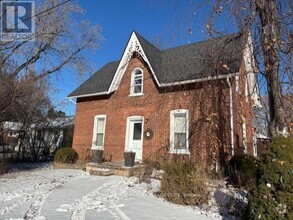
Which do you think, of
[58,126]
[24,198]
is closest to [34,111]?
[58,126]

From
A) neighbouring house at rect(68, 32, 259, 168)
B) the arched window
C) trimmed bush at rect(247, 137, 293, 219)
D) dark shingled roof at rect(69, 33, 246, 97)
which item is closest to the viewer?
trimmed bush at rect(247, 137, 293, 219)

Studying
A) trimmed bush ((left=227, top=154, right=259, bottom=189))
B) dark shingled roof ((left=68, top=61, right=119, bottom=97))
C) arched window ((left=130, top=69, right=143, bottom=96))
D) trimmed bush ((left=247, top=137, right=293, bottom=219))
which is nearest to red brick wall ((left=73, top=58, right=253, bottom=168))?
arched window ((left=130, top=69, right=143, bottom=96))

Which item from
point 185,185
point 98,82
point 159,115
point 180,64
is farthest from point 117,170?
point 98,82

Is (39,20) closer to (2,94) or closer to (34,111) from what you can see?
(2,94)

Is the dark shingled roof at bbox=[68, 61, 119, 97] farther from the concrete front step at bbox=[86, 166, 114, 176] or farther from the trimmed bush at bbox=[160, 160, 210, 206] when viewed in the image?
the trimmed bush at bbox=[160, 160, 210, 206]

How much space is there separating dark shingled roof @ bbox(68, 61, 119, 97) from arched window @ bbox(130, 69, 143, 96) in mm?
1624

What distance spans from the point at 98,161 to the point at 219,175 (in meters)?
5.74

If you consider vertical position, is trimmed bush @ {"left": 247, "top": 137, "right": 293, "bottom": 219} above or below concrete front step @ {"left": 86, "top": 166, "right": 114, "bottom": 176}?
above

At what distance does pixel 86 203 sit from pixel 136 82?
28.8ft

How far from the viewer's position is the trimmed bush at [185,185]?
19.3ft

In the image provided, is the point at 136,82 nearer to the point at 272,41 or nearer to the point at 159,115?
the point at 159,115

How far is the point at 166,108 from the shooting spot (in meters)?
12.1

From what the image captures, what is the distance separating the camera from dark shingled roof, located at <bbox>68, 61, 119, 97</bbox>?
48.9ft

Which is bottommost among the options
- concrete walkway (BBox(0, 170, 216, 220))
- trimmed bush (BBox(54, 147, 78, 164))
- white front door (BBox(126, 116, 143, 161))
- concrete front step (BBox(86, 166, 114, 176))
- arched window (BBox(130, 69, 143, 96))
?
concrete walkway (BBox(0, 170, 216, 220))
